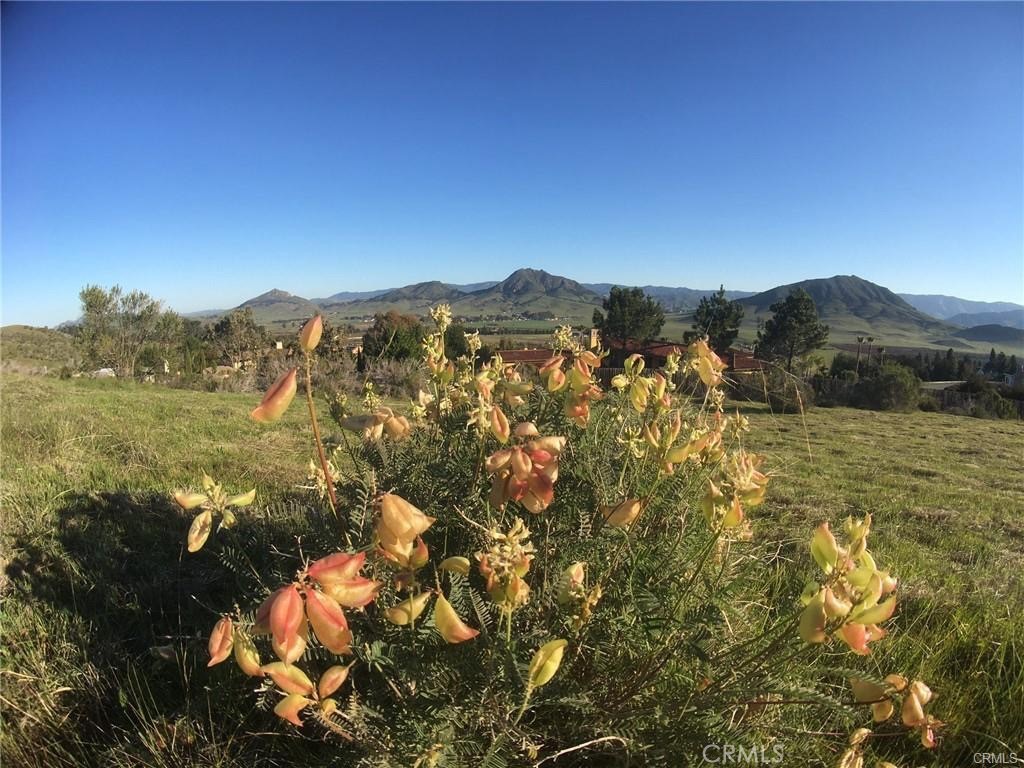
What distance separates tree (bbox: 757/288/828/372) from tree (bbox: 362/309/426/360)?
41555 mm

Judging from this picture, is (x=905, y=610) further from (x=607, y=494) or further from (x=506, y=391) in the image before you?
(x=506, y=391)

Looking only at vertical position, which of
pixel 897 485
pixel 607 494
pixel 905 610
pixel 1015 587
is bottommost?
A: pixel 897 485

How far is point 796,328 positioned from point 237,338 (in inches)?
1588

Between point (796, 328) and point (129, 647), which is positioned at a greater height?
point (796, 328)

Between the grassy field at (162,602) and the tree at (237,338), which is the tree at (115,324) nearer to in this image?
the tree at (237,338)

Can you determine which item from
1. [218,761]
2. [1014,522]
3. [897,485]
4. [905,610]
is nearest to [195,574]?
[218,761]

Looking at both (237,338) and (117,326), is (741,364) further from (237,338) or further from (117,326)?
(117,326)

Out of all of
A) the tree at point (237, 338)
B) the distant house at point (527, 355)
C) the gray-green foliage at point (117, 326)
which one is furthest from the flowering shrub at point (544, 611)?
the gray-green foliage at point (117, 326)

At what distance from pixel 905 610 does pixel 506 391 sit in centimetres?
219

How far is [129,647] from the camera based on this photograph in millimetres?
1935

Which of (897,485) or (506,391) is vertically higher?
(506,391)

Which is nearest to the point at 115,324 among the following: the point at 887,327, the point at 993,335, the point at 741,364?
the point at 741,364

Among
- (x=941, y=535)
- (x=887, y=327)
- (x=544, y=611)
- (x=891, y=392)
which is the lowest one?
(x=891, y=392)

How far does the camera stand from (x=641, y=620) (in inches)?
51.8
